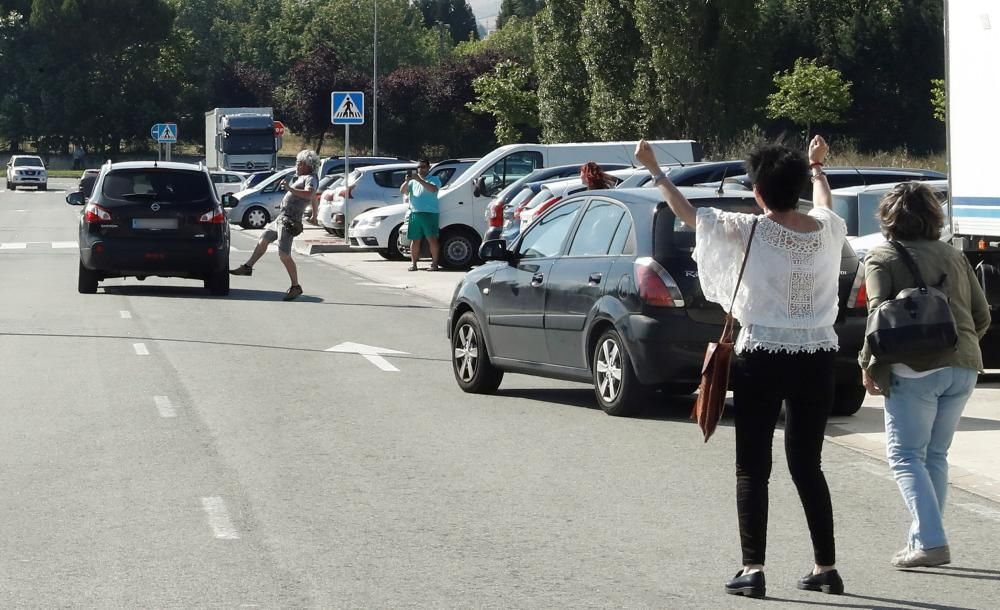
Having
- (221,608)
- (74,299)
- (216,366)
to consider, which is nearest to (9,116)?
(74,299)

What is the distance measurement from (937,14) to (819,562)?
216ft

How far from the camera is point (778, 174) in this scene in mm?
5922

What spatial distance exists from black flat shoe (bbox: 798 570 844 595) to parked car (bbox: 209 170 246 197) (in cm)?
4684

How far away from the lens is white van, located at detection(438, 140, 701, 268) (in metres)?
27.3

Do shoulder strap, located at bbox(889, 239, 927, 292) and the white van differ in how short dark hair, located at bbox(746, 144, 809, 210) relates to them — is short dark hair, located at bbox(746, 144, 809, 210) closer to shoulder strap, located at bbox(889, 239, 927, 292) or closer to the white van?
shoulder strap, located at bbox(889, 239, 927, 292)

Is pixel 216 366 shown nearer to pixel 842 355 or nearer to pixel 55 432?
pixel 55 432

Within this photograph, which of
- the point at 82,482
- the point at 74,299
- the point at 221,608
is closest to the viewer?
the point at 221,608

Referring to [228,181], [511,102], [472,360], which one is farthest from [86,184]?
[472,360]

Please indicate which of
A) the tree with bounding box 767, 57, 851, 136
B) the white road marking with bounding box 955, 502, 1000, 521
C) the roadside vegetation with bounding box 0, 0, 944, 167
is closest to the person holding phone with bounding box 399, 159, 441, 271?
the white road marking with bounding box 955, 502, 1000, 521

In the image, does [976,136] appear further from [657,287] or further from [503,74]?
[503,74]

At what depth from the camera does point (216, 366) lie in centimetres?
1370

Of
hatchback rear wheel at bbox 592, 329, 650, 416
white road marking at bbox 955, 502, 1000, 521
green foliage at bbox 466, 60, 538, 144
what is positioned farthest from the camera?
green foliage at bbox 466, 60, 538, 144

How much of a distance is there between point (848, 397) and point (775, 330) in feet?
17.2

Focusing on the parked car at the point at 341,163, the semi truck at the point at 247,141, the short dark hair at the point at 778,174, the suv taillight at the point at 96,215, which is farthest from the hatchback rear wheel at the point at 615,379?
the semi truck at the point at 247,141
